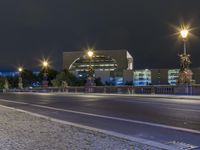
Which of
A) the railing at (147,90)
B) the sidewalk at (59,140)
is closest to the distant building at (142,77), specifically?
the railing at (147,90)

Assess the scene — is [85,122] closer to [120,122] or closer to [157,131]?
[120,122]

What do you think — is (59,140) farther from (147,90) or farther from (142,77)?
(142,77)

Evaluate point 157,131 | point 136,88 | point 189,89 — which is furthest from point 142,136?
point 136,88

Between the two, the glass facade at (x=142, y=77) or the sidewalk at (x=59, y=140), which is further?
the glass facade at (x=142, y=77)

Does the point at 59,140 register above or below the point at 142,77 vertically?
below

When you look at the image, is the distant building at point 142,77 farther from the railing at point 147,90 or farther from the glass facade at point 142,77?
the railing at point 147,90

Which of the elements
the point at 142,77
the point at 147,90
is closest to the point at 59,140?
the point at 147,90

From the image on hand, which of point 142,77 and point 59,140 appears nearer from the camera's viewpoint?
point 59,140

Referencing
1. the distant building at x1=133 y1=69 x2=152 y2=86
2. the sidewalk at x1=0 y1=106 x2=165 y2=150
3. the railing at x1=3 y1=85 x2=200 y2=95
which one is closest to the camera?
the sidewalk at x1=0 y1=106 x2=165 y2=150

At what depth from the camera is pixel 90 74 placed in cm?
5697

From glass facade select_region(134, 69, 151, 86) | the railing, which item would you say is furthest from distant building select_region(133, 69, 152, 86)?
the railing

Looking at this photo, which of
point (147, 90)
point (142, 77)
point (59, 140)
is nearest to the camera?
point (59, 140)

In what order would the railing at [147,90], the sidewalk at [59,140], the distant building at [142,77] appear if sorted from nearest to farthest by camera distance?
the sidewalk at [59,140]
the railing at [147,90]
the distant building at [142,77]

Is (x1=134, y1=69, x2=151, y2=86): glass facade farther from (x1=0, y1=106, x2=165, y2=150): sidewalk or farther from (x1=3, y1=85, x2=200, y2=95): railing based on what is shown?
(x1=0, y1=106, x2=165, y2=150): sidewalk
